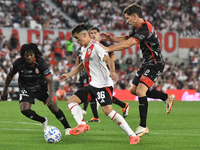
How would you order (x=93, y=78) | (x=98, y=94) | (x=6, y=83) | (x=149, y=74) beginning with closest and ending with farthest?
(x=98, y=94)
(x=93, y=78)
(x=6, y=83)
(x=149, y=74)

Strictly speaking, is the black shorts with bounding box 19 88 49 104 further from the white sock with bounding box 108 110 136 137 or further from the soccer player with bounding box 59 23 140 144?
the white sock with bounding box 108 110 136 137

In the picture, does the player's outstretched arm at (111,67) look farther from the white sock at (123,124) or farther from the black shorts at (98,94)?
the white sock at (123,124)

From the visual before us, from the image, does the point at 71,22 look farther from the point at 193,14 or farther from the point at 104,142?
the point at 104,142

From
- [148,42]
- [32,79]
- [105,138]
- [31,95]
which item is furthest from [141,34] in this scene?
[31,95]

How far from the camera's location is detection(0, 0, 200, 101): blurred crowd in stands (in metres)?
21.0

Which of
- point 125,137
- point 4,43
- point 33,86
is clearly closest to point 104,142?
point 125,137

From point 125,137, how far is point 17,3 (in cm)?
1890

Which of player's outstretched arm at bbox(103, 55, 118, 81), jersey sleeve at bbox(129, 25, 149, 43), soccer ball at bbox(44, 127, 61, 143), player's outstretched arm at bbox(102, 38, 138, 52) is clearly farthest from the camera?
jersey sleeve at bbox(129, 25, 149, 43)

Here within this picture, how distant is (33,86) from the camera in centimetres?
746

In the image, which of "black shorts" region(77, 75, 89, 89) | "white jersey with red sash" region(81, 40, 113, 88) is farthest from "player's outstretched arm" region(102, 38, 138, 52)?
"black shorts" region(77, 75, 89, 89)

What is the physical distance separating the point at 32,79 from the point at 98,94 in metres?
1.56

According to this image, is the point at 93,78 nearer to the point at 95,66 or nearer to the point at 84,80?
the point at 95,66

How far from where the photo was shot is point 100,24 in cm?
2552

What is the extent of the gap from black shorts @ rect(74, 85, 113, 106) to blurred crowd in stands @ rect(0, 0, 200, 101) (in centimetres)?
1214
